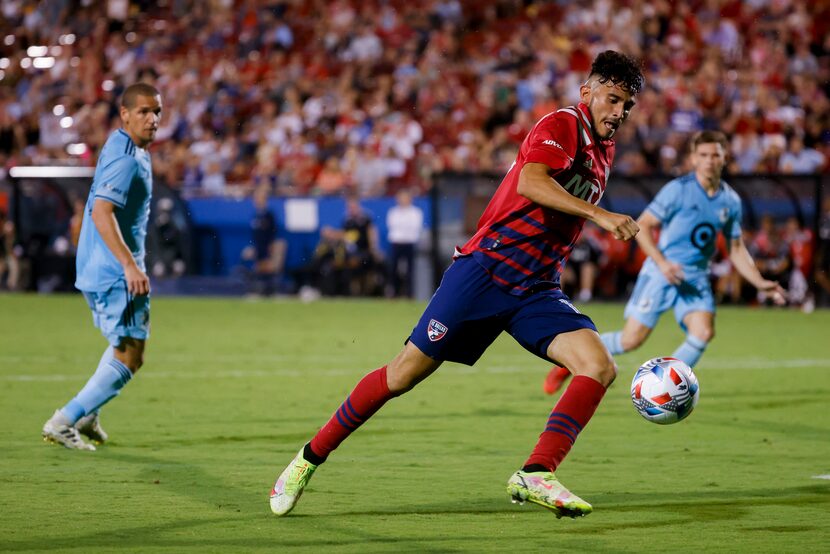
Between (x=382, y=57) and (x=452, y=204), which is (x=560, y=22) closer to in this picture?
(x=382, y=57)

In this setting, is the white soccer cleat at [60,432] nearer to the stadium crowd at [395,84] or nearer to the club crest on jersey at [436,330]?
the club crest on jersey at [436,330]

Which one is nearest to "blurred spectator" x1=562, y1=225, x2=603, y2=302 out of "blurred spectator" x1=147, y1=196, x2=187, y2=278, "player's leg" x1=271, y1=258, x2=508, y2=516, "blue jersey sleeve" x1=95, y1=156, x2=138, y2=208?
"blurred spectator" x1=147, y1=196, x2=187, y2=278

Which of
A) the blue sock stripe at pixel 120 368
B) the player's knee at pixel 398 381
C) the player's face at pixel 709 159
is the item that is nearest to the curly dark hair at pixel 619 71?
the player's knee at pixel 398 381

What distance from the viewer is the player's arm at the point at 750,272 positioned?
33.8 feet

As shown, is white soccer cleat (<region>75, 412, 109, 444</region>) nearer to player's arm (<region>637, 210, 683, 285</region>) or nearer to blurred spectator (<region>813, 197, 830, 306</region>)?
player's arm (<region>637, 210, 683, 285</region>)

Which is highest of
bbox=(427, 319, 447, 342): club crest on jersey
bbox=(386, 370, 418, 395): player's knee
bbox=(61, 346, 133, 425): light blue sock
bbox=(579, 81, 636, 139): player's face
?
bbox=(579, 81, 636, 139): player's face

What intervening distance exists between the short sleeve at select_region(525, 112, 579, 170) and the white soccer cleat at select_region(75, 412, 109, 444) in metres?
3.77

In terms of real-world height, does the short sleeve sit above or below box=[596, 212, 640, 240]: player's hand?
above

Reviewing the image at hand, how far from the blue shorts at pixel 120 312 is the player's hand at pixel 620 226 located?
3.55 m

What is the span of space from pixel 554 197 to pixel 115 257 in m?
3.28

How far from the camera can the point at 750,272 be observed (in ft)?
36.0

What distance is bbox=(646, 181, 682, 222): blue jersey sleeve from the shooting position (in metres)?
11.5

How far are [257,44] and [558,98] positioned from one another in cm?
800

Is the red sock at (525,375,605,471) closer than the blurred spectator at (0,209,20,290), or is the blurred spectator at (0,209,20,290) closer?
the red sock at (525,375,605,471)
